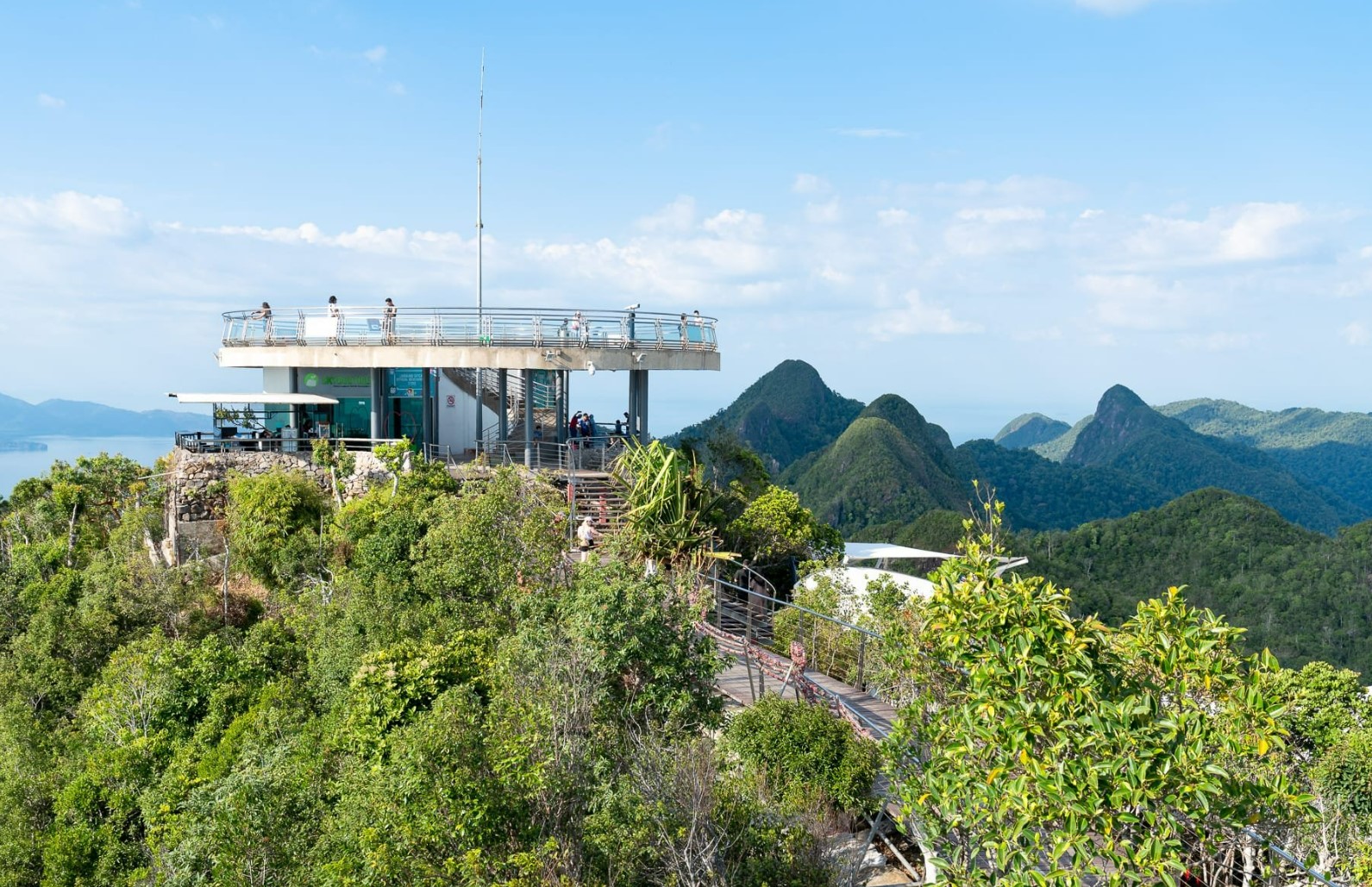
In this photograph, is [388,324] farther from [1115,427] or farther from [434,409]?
[1115,427]

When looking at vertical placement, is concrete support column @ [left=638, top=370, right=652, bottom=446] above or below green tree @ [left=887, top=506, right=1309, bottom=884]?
above

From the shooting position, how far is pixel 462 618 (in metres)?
13.2

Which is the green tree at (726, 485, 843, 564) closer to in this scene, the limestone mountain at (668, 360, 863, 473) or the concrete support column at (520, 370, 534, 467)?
the concrete support column at (520, 370, 534, 467)

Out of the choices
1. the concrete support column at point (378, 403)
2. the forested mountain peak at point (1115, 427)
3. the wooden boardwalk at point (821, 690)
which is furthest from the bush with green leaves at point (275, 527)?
the forested mountain peak at point (1115, 427)

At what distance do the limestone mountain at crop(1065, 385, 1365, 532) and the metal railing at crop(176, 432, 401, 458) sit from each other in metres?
117

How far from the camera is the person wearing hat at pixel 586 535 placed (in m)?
16.5

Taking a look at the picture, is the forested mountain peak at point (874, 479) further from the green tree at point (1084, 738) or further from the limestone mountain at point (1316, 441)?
the limestone mountain at point (1316, 441)

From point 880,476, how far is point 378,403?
7289 cm

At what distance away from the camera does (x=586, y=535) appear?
16.5 meters

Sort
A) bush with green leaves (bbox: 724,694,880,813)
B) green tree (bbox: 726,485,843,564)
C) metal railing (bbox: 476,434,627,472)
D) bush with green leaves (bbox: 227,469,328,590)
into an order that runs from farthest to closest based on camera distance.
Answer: metal railing (bbox: 476,434,627,472) → bush with green leaves (bbox: 227,469,328,590) → green tree (bbox: 726,485,843,564) → bush with green leaves (bbox: 724,694,880,813)

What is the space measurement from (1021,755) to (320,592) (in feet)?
46.3

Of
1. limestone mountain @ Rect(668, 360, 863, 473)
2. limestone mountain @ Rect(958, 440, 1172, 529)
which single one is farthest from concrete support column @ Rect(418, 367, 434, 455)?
limestone mountain @ Rect(958, 440, 1172, 529)

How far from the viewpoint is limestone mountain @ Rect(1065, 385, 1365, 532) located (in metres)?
130

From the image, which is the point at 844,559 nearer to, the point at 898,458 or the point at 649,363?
the point at 649,363
